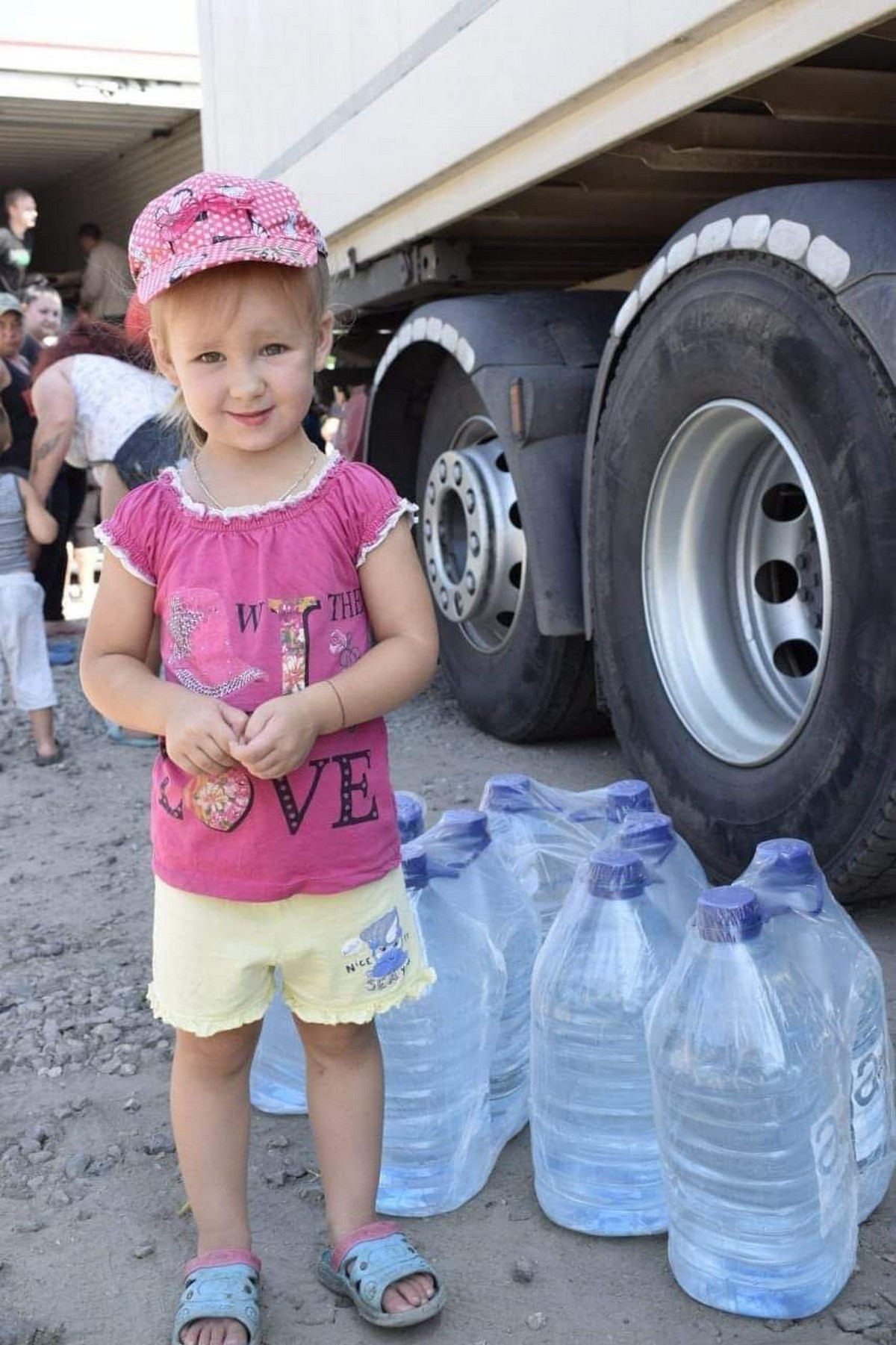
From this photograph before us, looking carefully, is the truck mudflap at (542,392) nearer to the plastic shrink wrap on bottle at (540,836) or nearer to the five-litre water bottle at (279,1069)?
the plastic shrink wrap on bottle at (540,836)

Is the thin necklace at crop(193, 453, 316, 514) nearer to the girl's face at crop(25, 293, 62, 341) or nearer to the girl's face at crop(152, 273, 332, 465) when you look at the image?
the girl's face at crop(152, 273, 332, 465)

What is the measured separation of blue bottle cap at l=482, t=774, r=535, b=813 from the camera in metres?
2.69

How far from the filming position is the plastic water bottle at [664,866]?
2291 millimetres

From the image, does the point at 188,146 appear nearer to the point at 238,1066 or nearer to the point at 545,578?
the point at 545,578

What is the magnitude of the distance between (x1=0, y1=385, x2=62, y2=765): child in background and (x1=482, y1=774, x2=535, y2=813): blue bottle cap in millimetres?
3070

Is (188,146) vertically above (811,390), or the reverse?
(188,146)

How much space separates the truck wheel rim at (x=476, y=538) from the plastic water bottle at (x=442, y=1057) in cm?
198

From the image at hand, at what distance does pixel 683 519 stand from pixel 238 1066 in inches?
73.5

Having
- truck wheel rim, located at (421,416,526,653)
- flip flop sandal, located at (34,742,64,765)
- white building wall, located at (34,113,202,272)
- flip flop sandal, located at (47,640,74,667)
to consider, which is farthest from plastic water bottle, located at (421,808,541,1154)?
white building wall, located at (34,113,202,272)

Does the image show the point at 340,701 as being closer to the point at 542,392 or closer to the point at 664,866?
the point at 664,866

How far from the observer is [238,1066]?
2.05 metres

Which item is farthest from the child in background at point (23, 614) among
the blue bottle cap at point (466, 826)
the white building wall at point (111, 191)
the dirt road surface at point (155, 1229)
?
the white building wall at point (111, 191)

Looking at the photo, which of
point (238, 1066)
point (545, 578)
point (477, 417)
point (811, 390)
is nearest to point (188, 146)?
point (477, 417)

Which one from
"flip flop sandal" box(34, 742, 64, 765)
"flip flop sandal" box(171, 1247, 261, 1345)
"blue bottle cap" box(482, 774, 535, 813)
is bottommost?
"flip flop sandal" box(34, 742, 64, 765)
